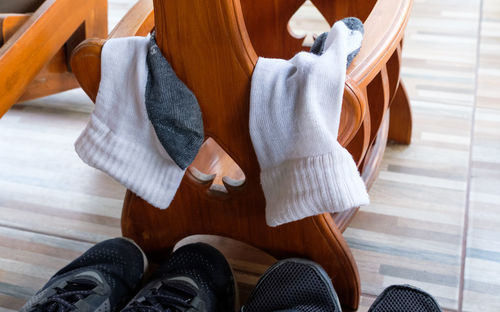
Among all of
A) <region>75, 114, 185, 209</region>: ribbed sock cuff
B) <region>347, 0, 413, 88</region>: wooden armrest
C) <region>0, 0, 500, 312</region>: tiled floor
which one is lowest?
<region>0, 0, 500, 312</region>: tiled floor

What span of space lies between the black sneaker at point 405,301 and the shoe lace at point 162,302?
1.06 feet

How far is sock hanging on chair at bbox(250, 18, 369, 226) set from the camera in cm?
90

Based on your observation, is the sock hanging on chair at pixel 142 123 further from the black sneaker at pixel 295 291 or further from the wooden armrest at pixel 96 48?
the black sneaker at pixel 295 291

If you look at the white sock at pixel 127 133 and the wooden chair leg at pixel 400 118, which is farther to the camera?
the wooden chair leg at pixel 400 118

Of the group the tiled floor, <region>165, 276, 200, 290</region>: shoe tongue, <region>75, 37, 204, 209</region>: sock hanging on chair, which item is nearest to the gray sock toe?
<region>75, 37, 204, 209</region>: sock hanging on chair

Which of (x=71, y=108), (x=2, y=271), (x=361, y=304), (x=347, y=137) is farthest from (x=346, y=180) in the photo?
(x=71, y=108)

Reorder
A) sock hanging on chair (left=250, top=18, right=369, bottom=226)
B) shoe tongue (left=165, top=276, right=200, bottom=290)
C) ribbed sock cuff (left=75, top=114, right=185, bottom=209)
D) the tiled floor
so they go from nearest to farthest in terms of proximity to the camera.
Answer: sock hanging on chair (left=250, top=18, right=369, bottom=226), ribbed sock cuff (left=75, top=114, right=185, bottom=209), shoe tongue (left=165, top=276, right=200, bottom=290), the tiled floor

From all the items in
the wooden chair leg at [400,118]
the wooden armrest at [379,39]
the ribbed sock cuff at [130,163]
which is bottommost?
the wooden chair leg at [400,118]

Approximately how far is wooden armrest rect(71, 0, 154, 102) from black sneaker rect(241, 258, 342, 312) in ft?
1.49

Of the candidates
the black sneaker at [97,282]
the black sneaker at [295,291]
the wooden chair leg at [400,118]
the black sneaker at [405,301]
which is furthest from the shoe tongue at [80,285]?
the wooden chair leg at [400,118]

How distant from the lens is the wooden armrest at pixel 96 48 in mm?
998

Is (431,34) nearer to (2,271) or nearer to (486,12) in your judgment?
(486,12)

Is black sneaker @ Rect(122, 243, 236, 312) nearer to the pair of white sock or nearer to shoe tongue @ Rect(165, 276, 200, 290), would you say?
shoe tongue @ Rect(165, 276, 200, 290)

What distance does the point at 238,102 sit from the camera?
987 millimetres
